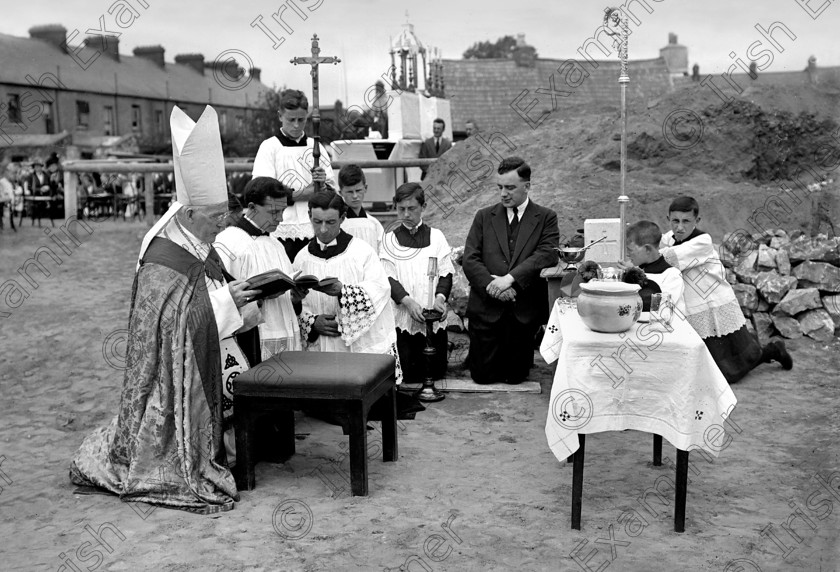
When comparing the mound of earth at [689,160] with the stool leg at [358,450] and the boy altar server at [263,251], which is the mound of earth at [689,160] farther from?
the stool leg at [358,450]

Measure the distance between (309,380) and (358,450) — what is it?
48 centimetres

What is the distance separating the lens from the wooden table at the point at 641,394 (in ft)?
13.9

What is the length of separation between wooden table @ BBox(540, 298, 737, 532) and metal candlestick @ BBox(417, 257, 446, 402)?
2.52 metres

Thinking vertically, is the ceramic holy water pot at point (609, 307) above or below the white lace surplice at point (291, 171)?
below

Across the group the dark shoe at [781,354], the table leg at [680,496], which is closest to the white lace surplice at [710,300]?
the dark shoe at [781,354]

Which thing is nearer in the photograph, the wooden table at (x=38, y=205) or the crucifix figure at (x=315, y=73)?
the crucifix figure at (x=315, y=73)

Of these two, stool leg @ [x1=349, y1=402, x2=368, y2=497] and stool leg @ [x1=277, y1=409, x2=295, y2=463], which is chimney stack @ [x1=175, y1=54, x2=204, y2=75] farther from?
stool leg @ [x1=349, y1=402, x2=368, y2=497]

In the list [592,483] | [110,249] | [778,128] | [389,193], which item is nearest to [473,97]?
[389,193]

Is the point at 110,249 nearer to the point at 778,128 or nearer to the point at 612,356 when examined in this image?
the point at 778,128

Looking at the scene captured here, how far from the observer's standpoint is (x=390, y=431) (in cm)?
551

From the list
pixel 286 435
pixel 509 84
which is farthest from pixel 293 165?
pixel 509 84

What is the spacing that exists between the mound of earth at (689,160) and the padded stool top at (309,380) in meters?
4.97

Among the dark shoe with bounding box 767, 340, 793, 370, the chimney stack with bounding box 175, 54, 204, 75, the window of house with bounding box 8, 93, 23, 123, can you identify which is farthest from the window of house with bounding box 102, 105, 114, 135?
the dark shoe with bounding box 767, 340, 793, 370

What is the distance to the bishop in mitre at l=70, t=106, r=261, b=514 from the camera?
184 inches
